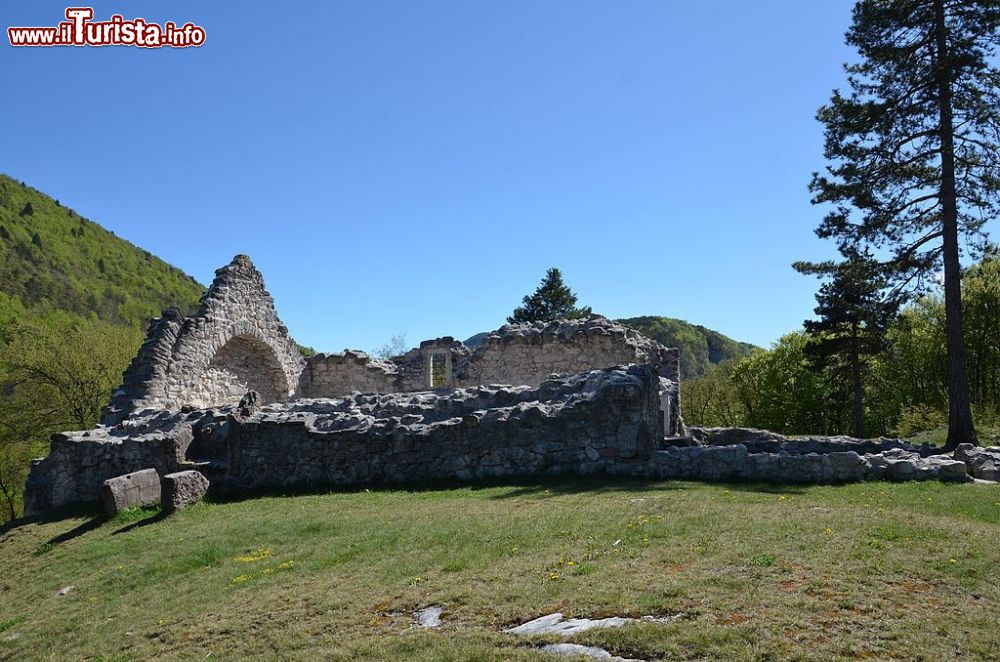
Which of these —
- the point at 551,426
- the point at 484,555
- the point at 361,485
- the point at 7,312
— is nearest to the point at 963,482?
the point at 551,426

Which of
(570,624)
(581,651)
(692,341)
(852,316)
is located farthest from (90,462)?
(692,341)

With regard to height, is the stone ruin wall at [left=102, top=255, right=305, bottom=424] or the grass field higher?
the stone ruin wall at [left=102, top=255, right=305, bottom=424]

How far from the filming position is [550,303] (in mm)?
63188

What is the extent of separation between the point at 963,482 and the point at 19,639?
14.1 metres

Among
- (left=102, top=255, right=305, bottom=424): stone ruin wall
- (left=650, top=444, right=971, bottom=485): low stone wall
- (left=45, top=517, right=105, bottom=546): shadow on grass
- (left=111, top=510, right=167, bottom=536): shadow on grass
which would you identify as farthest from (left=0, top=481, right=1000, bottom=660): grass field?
(left=102, top=255, right=305, bottom=424): stone ruin wall

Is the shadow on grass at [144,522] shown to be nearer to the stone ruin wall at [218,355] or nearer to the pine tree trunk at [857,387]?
the stone ruin wall at [218,355]

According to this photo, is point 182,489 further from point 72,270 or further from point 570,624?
point 72,270

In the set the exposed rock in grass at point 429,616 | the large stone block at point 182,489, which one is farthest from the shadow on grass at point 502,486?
the exposed rock in grass at point 429,616

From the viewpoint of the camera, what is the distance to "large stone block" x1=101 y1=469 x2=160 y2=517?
1316cm

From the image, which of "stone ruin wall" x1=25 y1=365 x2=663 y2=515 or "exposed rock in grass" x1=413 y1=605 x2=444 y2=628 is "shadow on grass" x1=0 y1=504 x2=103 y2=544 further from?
"exposed rock in grass" x1=413 y1=605 x2=444 y2=628

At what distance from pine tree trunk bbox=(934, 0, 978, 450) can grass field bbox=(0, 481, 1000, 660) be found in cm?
792

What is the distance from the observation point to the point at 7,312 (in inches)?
2239

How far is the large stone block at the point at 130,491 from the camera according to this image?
13.2 metres

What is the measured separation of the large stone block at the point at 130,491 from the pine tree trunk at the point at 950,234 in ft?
61.3
